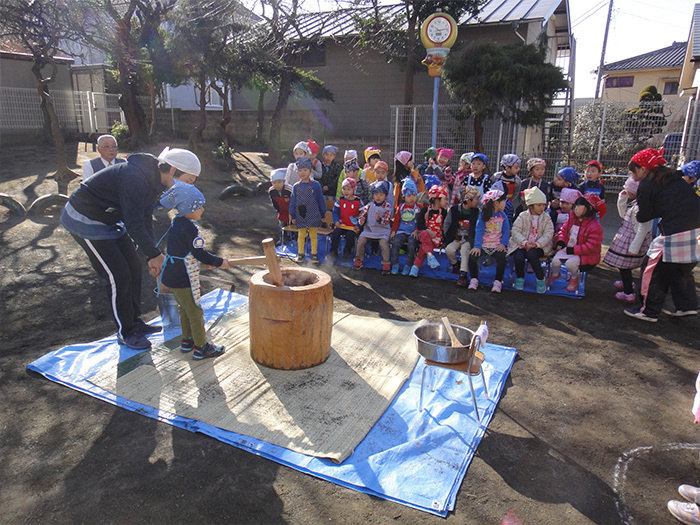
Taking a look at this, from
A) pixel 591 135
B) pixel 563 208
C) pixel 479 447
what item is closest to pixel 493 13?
pixel 591 135

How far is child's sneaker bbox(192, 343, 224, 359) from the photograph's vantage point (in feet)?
13.4

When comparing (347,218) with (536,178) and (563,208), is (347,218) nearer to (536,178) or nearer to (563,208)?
(536,178)

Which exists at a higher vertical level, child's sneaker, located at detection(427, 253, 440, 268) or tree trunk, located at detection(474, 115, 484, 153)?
tree trunk, located at detection(474, 115, 484, 153)

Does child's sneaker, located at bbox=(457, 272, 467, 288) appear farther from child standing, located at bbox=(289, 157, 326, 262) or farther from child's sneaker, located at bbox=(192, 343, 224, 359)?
child's sneaker, located at bbox=(192, 343, 224, 359)

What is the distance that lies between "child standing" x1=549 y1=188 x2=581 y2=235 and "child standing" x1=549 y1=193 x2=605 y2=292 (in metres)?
0.20

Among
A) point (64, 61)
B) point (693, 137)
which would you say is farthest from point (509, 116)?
point (64, 61)

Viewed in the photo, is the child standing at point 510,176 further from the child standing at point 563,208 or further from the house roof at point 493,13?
the house roof at point 493,13

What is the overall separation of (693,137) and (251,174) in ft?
35.6

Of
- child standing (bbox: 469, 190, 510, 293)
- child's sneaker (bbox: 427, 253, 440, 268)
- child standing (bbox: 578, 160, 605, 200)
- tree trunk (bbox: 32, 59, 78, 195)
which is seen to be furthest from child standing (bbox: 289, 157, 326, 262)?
tree trunk (bbox: 32, 59, 78, 195)

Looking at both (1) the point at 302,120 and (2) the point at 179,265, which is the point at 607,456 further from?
(1) the point at 302,120

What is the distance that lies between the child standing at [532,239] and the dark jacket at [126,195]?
4.17 m

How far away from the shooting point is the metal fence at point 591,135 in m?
11.4

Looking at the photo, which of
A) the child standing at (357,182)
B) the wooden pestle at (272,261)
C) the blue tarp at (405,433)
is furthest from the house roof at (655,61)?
the wooden pestle at (272,261)

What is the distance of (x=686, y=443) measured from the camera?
317 cm
